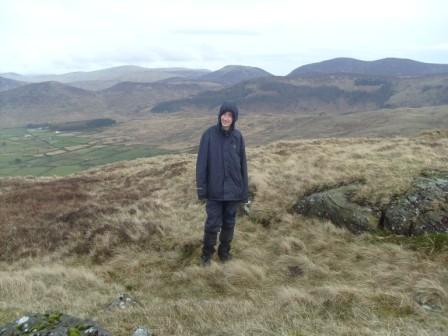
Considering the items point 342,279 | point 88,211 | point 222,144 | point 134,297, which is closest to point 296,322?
point 342,279

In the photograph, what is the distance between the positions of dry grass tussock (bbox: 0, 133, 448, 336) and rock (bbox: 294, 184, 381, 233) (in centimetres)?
34

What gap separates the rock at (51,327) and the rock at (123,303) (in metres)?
2.05

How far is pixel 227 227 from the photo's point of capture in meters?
8.89

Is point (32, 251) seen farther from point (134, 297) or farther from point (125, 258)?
point (134, 297)

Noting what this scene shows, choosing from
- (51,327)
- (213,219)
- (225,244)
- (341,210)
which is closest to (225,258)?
(225,244)

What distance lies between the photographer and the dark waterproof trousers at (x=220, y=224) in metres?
8.64

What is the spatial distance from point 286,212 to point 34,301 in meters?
7.08

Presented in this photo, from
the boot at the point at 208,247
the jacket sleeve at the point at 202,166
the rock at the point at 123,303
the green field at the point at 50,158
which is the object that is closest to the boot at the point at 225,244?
the boot at the point at 208,247

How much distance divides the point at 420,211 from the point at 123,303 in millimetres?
7227

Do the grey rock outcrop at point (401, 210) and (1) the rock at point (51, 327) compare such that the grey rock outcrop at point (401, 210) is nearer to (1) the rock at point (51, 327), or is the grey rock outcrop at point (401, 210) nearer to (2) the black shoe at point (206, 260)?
(2) the black shoe at point (206, 260)

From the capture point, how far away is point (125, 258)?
33.9 feet

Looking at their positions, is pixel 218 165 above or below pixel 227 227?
above

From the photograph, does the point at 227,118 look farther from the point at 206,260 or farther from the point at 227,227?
the point at 206,260

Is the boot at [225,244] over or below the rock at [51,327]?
below
